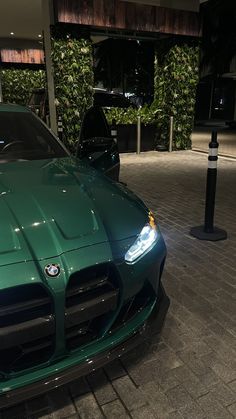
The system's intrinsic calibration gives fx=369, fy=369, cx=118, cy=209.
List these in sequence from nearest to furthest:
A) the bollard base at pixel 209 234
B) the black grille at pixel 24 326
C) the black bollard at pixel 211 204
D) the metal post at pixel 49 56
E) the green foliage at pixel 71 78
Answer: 1. the black grille at pixel 24 326
2. the black bollard at pixel 211 204
3. the bollard base at pixel 209 234
4. the metal post at pixel 49 56
5. the green foliage at pixel 71 78

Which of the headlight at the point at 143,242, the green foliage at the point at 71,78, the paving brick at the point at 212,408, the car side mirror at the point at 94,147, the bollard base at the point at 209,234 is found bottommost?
the paving brick at the point at 212,408

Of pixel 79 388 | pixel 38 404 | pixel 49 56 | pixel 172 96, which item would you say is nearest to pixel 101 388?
pixel 79 388

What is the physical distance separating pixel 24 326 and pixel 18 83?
20.1 m

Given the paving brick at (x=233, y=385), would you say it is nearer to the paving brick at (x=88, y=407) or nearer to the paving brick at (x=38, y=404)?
the paving brick at (x=88, y=407)

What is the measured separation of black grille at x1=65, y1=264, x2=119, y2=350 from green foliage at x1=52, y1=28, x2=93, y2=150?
27.6ft

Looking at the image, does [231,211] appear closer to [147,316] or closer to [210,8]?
[147,316]

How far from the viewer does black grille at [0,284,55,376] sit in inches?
66.4

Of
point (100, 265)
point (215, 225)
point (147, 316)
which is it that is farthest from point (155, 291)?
point (215, 225)

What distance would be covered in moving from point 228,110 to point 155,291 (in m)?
26.2

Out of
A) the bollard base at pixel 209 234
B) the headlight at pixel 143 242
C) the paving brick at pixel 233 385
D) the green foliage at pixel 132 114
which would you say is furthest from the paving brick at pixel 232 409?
the green foliage at pixel 132 114

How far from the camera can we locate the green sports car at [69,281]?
5.69 ft

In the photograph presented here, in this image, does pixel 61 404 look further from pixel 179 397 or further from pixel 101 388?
pixel 179 397

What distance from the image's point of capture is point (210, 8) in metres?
22.2

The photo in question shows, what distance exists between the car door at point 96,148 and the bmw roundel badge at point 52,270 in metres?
1.85
